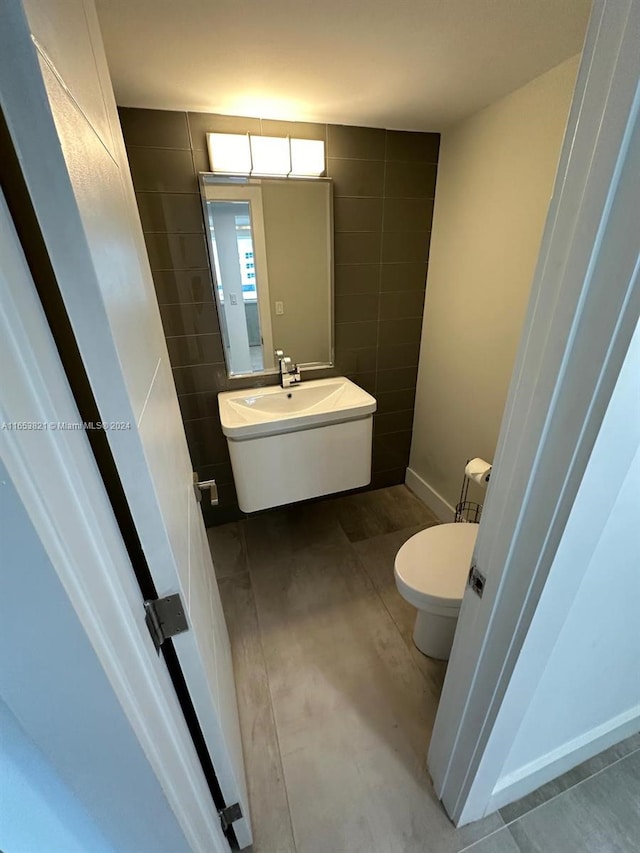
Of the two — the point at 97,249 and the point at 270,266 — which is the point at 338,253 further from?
the point at 97,249

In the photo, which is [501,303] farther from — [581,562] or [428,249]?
[581,562]

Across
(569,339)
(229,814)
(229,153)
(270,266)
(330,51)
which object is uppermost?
(330,51)

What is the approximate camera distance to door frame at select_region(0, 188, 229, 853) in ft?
1.00

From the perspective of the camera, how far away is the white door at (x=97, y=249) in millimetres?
288

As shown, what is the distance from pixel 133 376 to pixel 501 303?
1.59 meters

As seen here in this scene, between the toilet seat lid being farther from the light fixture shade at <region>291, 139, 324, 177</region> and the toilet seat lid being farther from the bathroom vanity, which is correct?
the light fixture shade at <region>291, 139, 324, 177</region>

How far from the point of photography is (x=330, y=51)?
1.05 m

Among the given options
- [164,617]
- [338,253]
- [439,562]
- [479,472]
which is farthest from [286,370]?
[164,617]

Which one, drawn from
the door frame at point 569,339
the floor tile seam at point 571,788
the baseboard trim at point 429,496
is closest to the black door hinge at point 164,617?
the door frame at point 569,339

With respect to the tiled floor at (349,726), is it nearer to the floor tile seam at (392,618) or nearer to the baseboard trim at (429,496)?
the floor tile seam at (392,618)

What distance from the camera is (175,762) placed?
0.59 metres

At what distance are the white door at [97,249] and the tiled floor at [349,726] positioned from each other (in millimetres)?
664

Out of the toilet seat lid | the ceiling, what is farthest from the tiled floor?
the ceiling

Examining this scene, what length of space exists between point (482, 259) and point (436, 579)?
1414 millimetres
